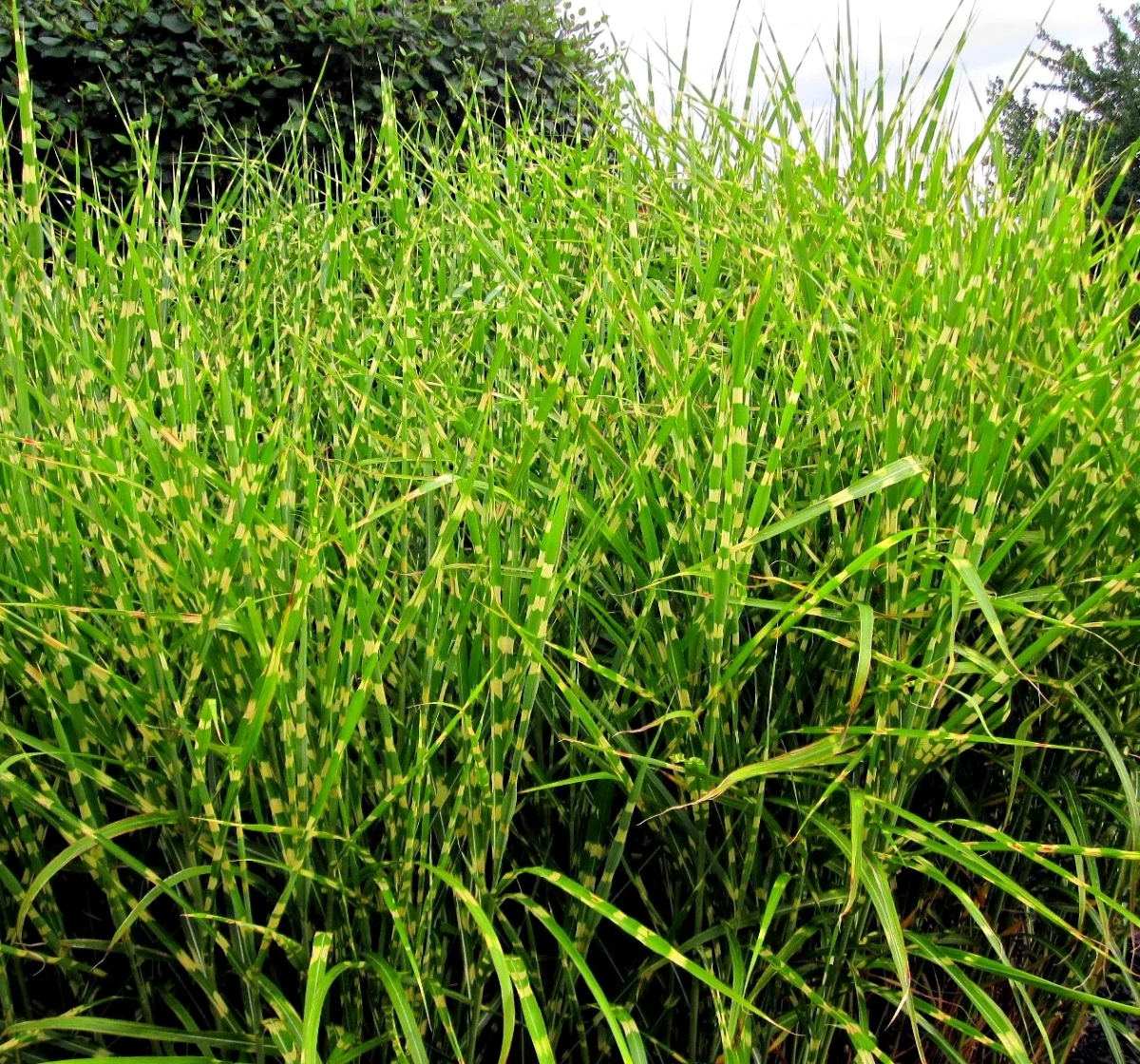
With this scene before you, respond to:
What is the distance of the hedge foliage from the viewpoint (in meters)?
4.42

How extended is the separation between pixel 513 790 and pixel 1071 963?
0.81m

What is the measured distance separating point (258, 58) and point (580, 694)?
410cm

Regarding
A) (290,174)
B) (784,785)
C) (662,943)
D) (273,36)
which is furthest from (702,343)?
(273,36)

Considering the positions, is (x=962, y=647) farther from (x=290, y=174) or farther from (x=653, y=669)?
(x=290, y=174)

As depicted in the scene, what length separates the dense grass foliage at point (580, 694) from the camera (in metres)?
1.12

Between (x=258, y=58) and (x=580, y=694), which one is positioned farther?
(x=258, y=58)

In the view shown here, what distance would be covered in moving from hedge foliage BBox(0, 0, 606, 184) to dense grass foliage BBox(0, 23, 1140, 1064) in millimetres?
2956

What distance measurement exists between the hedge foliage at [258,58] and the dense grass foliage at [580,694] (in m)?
2.96

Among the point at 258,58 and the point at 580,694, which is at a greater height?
the point at 258,58

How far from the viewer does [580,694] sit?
1196mm

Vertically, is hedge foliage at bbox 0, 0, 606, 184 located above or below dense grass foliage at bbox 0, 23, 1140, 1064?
above

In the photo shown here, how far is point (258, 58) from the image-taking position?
4461 millimetres

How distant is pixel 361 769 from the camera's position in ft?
3.88

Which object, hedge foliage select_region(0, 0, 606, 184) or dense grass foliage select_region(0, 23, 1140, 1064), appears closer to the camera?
dense grass foliage select_region(0, 23, 1140, 1064)
